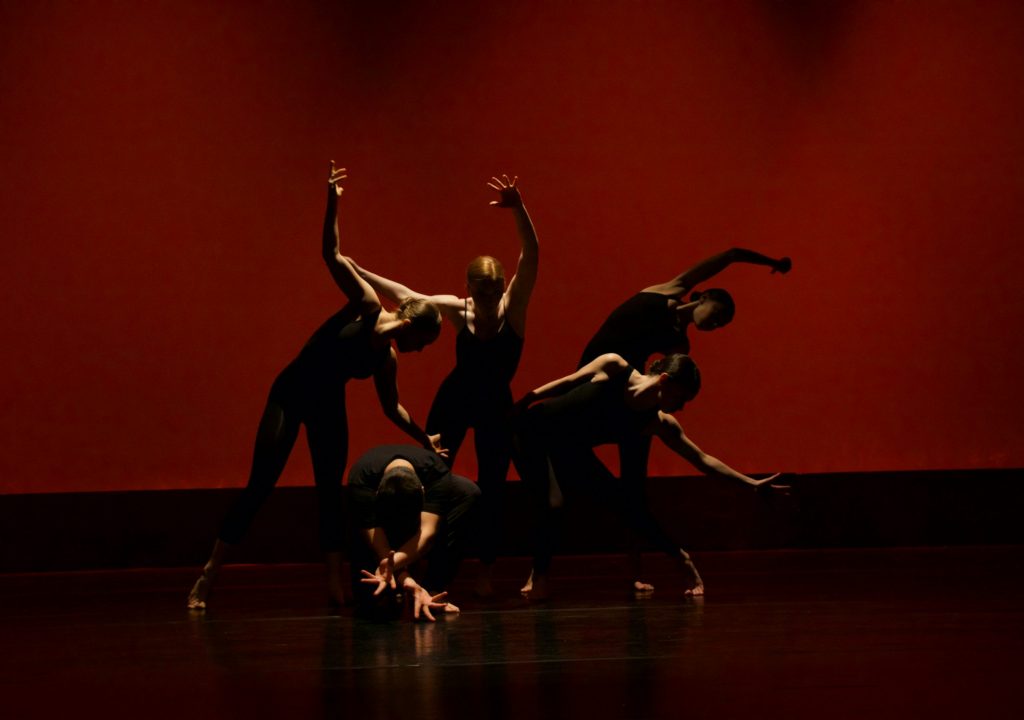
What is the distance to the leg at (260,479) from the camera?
353cm

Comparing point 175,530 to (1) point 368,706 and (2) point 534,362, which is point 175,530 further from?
(1) point 368,706

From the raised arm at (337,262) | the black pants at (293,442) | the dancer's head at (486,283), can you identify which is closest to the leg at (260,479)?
the black pants at (293,442)

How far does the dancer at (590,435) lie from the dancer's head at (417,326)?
0.44m

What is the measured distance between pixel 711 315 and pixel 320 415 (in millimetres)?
1514

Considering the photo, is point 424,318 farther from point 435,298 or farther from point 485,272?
point 435,298

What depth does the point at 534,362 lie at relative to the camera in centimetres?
523

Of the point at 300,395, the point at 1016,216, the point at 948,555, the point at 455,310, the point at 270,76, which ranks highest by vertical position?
the point at 270,76

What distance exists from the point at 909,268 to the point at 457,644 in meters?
3.57

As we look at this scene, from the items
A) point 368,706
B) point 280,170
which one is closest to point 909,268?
point 280,170

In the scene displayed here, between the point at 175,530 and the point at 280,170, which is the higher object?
the point at 280,170

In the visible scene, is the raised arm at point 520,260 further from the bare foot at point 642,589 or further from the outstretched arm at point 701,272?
the bare foot at point 642,589

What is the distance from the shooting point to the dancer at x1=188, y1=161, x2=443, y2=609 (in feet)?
11.6

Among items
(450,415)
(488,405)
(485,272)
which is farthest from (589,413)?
(485,272)

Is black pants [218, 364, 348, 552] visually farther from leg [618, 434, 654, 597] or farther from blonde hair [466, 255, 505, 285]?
leg [618, 434, 654, 597]
